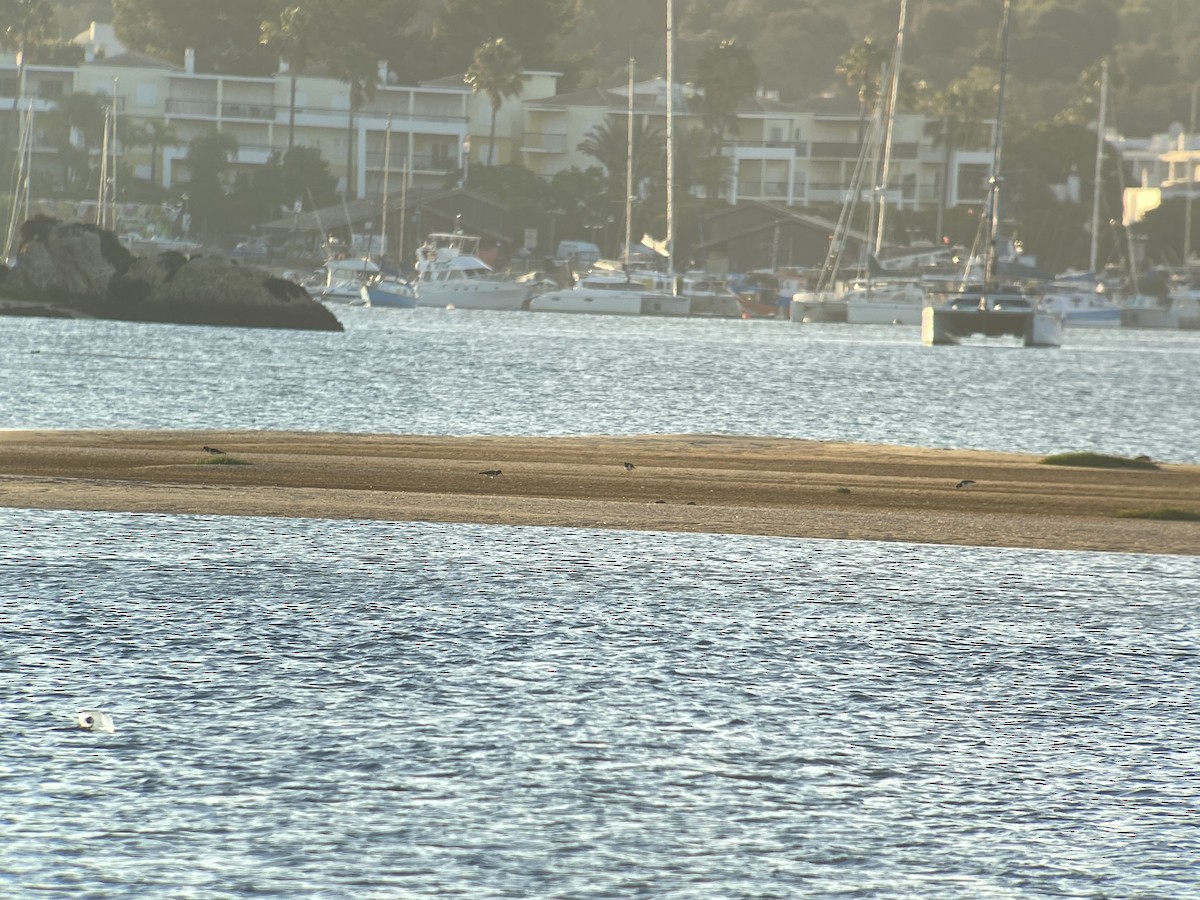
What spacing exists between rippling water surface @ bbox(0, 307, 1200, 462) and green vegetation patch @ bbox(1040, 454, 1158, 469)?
6193mm

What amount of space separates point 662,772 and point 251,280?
71984mm

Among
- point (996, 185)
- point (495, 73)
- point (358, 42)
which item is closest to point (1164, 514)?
point (996, 185)

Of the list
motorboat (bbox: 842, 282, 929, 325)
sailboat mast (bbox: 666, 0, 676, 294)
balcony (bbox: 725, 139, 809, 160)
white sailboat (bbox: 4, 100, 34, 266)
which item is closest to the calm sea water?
sailboat mast (bbox: 666, 0, 676, 294)

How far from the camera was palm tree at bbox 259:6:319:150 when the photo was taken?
435ft

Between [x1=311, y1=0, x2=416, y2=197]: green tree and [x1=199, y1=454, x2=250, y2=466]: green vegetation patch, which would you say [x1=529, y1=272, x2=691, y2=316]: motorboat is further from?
[x1=199, y1=454, x2=250, y2=466]: green vegetation patch

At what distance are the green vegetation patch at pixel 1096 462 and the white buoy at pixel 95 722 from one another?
69.0 ft

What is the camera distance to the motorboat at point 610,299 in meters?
110

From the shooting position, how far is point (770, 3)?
644ft

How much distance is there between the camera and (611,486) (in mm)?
22297

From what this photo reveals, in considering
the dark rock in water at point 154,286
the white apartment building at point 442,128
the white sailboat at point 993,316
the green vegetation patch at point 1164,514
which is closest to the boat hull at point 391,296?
the white apartment building at point 442,128

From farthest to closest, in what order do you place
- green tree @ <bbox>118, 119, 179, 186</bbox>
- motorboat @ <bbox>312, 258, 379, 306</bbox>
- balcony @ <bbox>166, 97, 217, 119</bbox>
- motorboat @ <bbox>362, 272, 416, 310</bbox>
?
balcony @ <bbox>166, 97, 217, 119</bbox>
green tree @ <bbox>118, 119, 179, 186</bbox>
motorboat @ <bbox>312, 258, 379, 306</bbox>
motorboat @ <bbox>362, 272, 416, 310</bbox>

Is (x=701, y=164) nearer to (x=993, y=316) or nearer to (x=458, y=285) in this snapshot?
(x=458, y=285)

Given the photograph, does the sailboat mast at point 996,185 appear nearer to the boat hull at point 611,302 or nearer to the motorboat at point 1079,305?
the boat hull at point 611,302

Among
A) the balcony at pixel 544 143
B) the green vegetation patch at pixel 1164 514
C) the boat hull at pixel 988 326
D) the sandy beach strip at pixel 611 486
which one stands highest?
the balcony at pixel 544 143
